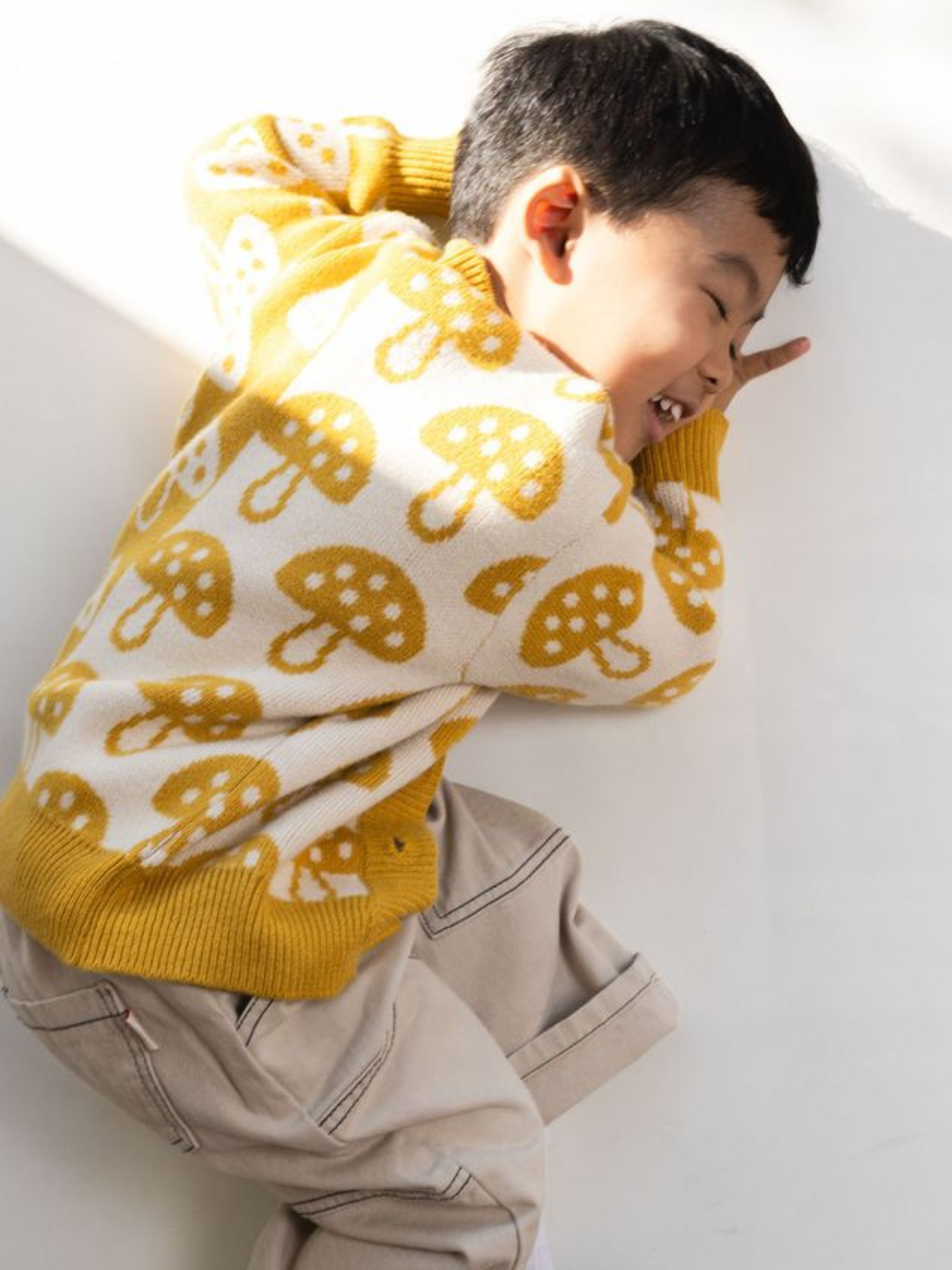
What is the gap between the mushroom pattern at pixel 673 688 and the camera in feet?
3.86

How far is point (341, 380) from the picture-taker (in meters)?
1.02

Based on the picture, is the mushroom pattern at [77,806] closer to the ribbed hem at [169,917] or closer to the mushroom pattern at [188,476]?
the ribbed hem at [169,917]

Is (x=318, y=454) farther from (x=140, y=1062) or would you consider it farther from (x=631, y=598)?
(x=140, y=1062)

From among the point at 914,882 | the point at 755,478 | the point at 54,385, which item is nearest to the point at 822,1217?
the point at 914,882

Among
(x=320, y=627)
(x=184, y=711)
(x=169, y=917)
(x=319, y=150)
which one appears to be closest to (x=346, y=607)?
(x=320, y=627)

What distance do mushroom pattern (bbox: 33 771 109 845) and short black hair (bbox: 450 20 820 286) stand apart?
51 cm

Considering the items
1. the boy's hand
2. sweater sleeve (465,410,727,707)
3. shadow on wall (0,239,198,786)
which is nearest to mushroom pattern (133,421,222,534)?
shadow on wall (0,239,198,786)

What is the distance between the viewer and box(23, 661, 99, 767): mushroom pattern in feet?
3.25

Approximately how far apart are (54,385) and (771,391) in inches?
23.7

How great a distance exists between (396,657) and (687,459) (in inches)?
12.7

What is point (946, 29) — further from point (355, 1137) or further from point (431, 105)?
point (355, 1137)

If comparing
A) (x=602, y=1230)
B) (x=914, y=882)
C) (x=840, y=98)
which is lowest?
(x=602, y=1230)

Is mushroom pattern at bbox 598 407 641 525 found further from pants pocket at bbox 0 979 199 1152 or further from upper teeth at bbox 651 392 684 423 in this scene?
pants pocket at bbox 0 979 199 1152

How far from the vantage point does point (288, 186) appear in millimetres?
1197
